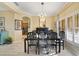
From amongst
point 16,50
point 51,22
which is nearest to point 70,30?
point 51,22

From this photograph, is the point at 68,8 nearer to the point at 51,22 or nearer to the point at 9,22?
the point at 51,22

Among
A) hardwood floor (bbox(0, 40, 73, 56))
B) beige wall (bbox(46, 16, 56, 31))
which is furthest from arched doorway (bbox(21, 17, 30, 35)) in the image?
beige wall (bbox(46, 16, 56, 31))

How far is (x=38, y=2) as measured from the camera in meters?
2.84

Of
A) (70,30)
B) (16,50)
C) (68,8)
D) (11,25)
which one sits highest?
(68,8)

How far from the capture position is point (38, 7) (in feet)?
10.2

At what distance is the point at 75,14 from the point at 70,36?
0.50 m

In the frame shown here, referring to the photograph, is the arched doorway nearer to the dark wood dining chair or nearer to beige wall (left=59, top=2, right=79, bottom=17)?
the dark wood dining chair

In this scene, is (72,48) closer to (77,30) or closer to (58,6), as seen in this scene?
(77,30)

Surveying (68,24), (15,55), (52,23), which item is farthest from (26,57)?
(68,24)

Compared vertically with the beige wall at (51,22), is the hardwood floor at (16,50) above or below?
below

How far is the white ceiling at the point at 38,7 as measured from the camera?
2.91 metres

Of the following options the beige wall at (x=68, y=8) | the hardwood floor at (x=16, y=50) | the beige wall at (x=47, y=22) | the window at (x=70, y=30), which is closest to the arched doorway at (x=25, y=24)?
the beige wall at (x=47, y=22)

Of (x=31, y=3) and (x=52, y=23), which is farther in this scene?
(x=52, y=23)

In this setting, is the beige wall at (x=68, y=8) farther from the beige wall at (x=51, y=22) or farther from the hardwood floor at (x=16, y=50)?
the hardwood floor at (x=16, y=50)
